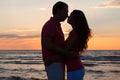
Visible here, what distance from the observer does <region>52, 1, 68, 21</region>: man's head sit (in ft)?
15.3

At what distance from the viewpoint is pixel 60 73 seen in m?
4.69

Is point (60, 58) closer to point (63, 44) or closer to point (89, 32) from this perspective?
point (63, 44)

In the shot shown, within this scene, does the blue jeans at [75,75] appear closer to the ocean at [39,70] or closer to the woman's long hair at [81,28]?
the woman's long hair at [81,28]

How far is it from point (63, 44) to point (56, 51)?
180 millimetres

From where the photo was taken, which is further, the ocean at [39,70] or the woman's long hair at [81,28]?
the ocean at [39,70]

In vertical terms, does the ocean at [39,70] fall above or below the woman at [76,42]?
below

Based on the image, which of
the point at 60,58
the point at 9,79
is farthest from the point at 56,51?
the point at 9,79

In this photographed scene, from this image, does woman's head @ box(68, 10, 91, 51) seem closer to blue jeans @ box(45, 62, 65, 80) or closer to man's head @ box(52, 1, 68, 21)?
man's head @ box(52, 1, 68, 21)

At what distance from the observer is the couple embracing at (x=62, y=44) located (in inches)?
183

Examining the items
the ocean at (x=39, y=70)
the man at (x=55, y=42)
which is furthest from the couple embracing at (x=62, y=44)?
the ocean at (x=39, y=70)

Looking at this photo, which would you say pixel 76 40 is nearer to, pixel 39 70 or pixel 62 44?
pixel 62 44

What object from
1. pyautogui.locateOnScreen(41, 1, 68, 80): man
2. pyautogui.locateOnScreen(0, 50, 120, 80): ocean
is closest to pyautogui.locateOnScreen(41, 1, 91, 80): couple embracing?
pyautogui.locateOnScreen(41, 1, 68, 80): man

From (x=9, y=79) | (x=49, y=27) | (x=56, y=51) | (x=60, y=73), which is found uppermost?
(x=49, y=27)

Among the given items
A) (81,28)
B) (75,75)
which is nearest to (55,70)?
(75,75)
